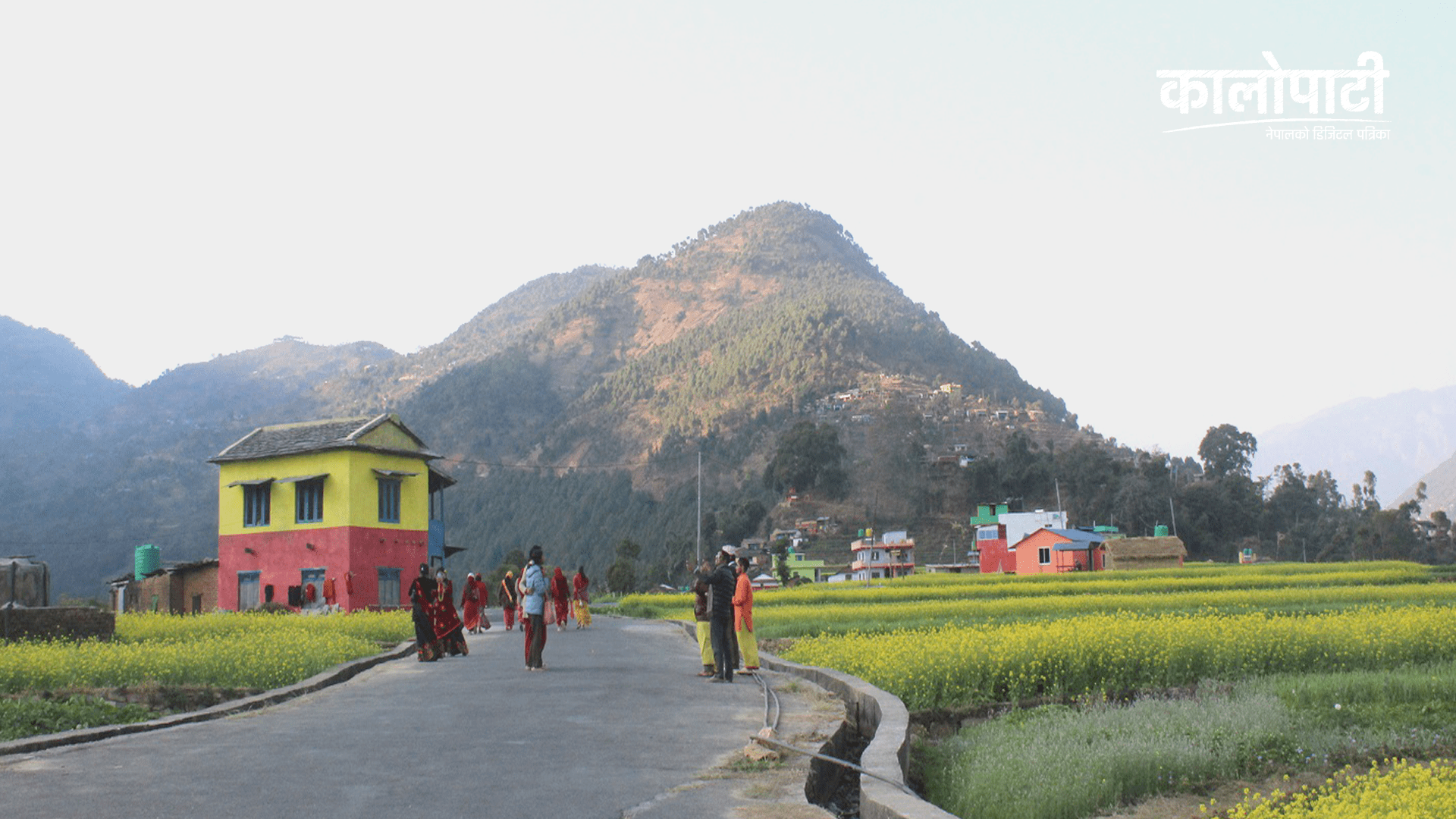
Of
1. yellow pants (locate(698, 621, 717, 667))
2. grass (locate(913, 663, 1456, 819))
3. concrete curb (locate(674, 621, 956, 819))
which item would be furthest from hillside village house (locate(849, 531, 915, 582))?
grass (locate(913, 663, 1456, 819))

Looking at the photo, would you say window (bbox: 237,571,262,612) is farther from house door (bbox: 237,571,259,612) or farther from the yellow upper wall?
the yellow upper wall

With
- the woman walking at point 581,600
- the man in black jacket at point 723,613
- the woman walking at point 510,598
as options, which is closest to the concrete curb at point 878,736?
the man in black jacket at point 723,613

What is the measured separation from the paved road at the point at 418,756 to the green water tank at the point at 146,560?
3726 cm

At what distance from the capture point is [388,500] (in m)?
40.5

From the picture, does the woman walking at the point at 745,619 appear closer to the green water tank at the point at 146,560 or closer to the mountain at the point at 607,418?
the green water tank at the point at 146,560

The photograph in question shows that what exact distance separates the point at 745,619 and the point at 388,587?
27.2 metres

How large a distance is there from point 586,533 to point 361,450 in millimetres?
70417

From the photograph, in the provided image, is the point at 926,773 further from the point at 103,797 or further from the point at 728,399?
the point at 728,399

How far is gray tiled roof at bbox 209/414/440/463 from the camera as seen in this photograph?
1537 inches

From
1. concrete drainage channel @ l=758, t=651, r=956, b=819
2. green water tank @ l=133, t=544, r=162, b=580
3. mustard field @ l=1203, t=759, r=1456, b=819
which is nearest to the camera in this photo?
mustard field @ l=1203, t=759, r=1456, b=819

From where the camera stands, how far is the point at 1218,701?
10.7 metres

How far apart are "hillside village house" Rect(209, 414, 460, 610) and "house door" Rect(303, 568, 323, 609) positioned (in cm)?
2

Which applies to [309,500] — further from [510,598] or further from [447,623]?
[447,623]

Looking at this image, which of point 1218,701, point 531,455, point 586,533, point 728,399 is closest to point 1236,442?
point 728,399
